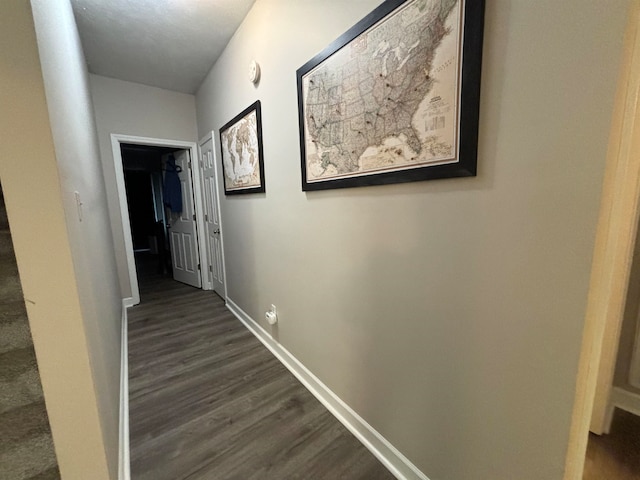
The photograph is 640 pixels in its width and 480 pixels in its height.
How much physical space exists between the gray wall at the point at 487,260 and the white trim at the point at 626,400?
4.44ft

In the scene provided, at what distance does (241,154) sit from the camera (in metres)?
2.32

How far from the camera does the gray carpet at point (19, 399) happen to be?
79 centimetres

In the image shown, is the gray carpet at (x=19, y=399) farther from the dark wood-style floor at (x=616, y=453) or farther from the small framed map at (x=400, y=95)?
the dark wood-style floor at (x=616, y=453)

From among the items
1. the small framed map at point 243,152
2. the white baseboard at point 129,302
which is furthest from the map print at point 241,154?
the white baseboard at point 129,302

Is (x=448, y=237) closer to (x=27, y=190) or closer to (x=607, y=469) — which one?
(x=27, y=190)

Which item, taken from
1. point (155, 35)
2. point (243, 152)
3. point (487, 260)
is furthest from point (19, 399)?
point (155, 35)

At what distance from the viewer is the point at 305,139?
1.51m

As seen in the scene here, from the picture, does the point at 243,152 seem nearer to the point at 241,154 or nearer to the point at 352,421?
the point at 241,154

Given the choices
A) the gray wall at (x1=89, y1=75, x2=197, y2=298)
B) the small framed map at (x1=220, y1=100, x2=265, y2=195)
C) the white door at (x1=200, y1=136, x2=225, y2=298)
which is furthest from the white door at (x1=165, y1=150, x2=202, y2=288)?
the small framed map at (x1=220, y1=100, x2=265, y2=195)

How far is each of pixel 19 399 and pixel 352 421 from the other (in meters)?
1.40

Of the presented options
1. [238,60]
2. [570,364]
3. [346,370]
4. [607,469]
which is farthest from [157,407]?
[238,60]

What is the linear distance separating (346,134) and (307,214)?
541 millimetres

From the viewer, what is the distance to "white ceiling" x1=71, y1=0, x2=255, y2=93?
1.92 m

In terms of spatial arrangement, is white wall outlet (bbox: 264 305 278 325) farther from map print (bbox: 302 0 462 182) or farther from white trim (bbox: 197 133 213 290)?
white trim (bbox: 197 133 213 290)
